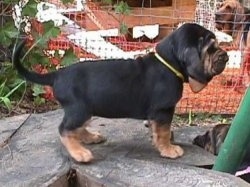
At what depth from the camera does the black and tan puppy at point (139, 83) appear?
2598 millimetres

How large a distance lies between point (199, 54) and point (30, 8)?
156 centimetres

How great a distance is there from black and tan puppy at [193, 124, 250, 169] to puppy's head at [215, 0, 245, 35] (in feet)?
6.21

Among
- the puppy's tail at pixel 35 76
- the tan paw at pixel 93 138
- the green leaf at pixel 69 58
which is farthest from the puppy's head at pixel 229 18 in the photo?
the puppy's tail at pixel 35 76

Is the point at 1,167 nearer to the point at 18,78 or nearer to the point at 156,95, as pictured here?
the point at 156,95

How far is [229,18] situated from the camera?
545 cm

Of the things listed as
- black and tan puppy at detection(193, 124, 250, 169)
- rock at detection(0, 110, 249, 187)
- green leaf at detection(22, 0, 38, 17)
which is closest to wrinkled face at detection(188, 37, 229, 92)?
rock at detection(0, 110, 249, 187)

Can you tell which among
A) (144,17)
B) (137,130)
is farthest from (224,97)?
(137,130)

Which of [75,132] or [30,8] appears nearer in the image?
[75,132]

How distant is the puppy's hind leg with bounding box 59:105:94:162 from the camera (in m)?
2.62

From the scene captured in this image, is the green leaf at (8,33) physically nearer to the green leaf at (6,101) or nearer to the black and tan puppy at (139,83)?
the green leaf at (6,101)

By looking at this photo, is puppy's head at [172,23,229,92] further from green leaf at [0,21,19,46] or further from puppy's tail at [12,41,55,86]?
green leaf at [0,21,19,46]

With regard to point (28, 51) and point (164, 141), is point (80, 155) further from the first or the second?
point (28, 51)

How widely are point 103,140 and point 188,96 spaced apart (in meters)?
1.27

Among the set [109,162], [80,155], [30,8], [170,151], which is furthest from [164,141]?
[30,8]
